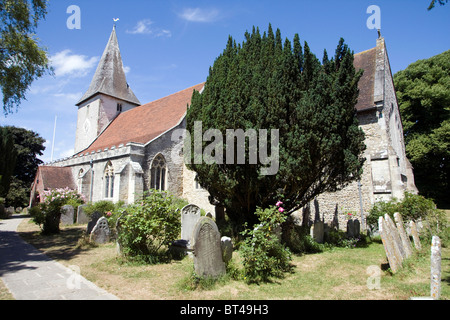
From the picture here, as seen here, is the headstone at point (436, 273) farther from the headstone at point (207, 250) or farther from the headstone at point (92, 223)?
the headstone at point (92, 223)

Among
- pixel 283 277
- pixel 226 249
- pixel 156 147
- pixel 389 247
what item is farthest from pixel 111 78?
pixel 389 247

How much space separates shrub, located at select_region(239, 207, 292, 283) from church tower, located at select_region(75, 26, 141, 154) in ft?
74.3

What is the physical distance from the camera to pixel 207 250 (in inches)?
197

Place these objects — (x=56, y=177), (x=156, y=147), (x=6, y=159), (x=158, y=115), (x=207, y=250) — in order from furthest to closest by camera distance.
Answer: (x=6, y=159) → (x=56, y=177) → (x=158, y=115) → (x=156, y=147) → (x=207, y=250)

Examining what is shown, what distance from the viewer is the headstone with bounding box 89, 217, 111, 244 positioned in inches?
346

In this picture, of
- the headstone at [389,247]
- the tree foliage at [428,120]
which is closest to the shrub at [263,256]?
the headstone at [389,247]

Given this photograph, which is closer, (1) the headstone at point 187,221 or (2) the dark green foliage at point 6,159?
(1) the headstone at point 187,221

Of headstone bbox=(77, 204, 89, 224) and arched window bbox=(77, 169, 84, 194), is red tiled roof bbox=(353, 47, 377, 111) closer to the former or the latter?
headstone bbox=(77, 204, 89, 224)

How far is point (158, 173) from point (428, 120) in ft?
74.3

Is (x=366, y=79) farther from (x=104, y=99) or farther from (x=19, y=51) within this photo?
(x=104, y=99)

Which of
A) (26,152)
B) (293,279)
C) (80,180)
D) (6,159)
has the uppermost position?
(26,152)

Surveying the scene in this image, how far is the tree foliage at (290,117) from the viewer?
720cm

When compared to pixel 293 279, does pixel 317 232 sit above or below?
above
